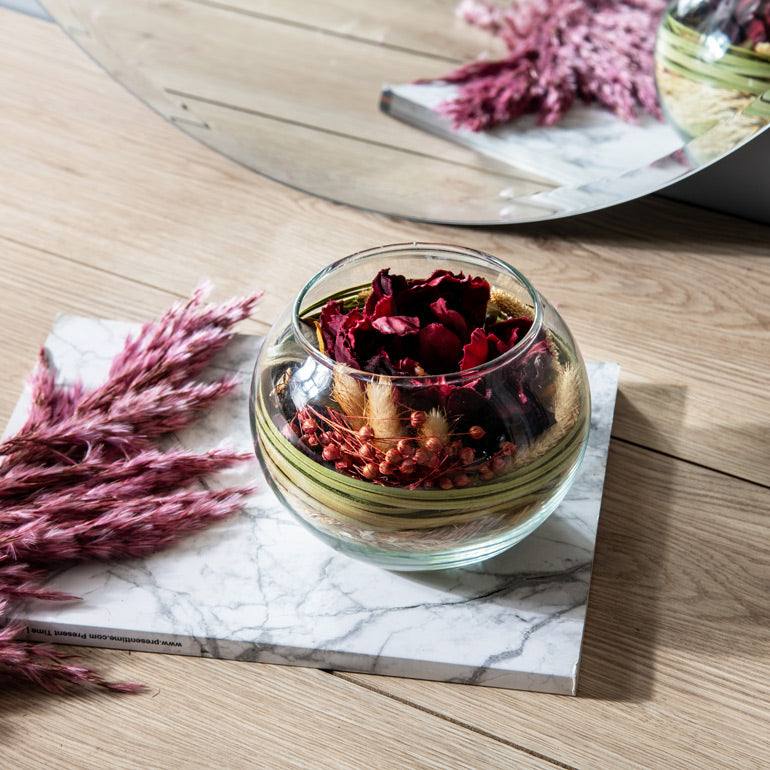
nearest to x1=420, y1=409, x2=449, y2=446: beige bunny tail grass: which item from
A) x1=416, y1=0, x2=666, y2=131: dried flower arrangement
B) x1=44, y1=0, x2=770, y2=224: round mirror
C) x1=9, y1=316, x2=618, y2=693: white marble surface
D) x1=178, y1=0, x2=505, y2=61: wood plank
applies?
x1=9, y1=316, x2=618, y2=693: white marble surface

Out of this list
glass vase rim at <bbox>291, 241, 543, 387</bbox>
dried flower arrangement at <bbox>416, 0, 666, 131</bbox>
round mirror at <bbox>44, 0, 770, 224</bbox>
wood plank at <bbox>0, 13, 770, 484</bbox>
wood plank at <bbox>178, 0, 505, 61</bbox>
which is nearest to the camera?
glass vase rim at <bbox>291, 241, 543, 387</bbox>

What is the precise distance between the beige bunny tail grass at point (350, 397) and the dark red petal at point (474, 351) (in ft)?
0.15

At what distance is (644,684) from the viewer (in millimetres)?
517

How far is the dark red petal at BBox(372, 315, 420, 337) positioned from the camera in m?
0.49

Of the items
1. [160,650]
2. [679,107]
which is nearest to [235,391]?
[160,650]

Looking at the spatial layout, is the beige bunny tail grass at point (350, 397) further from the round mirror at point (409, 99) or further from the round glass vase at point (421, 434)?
the round mirror at point (409, 99)

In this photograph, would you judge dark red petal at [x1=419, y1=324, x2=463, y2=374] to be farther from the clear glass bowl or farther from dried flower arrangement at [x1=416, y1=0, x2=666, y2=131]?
dried flower arrangement at [x1=416, y1=0, x2=666, y2=131]

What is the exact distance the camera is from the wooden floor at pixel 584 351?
0.49 meters

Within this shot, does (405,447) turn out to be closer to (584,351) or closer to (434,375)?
(434,375)

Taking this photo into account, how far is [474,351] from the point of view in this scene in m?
0.48

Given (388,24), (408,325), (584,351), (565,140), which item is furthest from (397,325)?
(388,24)

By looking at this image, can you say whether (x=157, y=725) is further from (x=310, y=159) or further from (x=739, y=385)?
(x=310, y=159)

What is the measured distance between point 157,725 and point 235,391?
0.75 ft

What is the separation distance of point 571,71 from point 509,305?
0.48 meters
